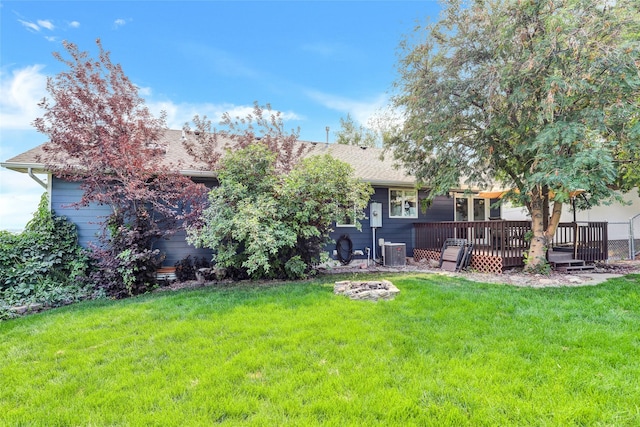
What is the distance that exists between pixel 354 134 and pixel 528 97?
18.1 meters

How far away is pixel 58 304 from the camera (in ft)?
19.6

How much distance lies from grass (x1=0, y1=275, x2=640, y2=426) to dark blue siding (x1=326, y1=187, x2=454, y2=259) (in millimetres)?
4913

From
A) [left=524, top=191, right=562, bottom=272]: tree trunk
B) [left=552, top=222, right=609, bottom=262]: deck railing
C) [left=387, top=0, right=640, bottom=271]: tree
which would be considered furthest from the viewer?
[left=552, top=222, right=609, bottom=262]: deck railing

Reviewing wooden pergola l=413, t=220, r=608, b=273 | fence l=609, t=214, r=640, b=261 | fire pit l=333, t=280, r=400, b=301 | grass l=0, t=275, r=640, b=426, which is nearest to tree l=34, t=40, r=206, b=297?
grass l=0, t=275, r=640, b=426

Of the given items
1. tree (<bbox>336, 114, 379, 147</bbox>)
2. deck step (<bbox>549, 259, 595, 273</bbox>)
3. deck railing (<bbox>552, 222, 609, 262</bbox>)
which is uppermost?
tree (<bbox>336, 114, 379, 147</bbox>)

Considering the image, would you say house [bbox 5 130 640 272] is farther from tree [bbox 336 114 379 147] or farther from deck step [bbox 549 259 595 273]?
tree [bbox 336 114 379 147]

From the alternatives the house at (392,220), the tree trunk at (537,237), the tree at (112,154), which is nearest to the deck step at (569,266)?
the tree trunk at (537,237)

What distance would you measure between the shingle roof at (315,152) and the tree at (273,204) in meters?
1.15

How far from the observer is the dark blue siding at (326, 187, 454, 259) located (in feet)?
32.3

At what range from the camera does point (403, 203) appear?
10.7 metres

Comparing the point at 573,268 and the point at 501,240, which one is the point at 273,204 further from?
the point at 573,268

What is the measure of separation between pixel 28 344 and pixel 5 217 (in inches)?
225

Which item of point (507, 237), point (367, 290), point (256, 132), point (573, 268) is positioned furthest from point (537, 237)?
point (256, 132)

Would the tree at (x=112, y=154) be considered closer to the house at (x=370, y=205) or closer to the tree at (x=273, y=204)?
the house at (x=370, y=205)
